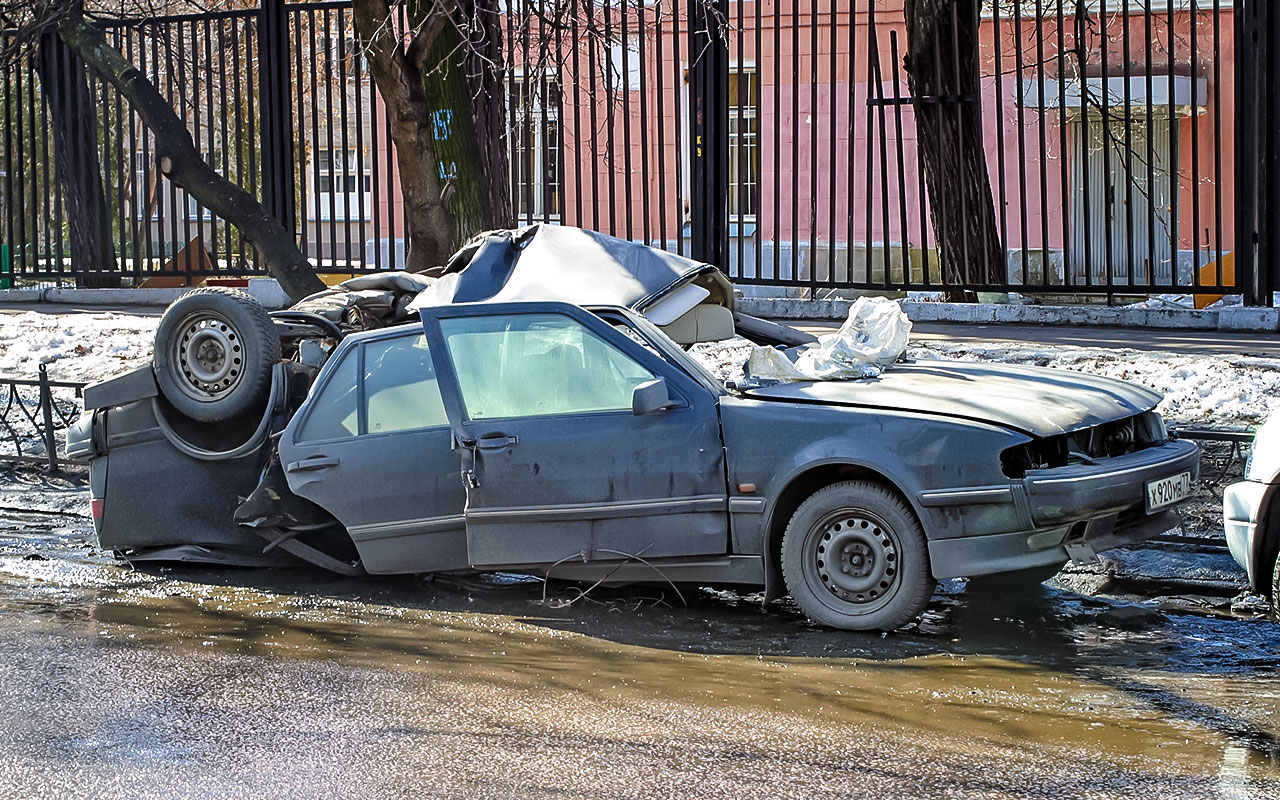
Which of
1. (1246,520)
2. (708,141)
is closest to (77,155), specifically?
(708,141)

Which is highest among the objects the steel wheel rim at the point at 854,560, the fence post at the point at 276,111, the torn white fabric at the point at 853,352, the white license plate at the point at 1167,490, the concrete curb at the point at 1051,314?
the fence post at the point at 276,111

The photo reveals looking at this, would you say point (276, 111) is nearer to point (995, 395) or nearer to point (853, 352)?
point (853, 352)

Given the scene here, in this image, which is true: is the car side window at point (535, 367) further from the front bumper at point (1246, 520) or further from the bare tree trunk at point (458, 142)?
the bare tree trunk at point (458, 142)

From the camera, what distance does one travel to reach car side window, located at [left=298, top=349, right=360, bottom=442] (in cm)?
695

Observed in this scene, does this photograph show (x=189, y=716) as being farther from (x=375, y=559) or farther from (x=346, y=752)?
(x=375, y=559)

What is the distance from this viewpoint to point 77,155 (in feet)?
52.5

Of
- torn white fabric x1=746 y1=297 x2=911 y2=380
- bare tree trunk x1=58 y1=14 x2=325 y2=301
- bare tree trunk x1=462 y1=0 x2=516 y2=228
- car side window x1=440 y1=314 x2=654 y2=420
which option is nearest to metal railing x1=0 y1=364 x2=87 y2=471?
bare tree trunk x1=58 y1=14 x2=325 y2=301

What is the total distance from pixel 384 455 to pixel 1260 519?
3837mm

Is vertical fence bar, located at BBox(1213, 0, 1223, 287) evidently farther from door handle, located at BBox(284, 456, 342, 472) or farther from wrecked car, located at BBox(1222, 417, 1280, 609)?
door handle, located at BBox(284, 456, 342, 472)

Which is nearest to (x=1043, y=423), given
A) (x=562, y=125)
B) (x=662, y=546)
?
(x=662, y=546)

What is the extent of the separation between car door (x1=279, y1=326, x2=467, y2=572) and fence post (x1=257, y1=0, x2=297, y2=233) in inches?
334

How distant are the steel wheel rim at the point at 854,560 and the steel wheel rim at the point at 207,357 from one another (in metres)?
3.19

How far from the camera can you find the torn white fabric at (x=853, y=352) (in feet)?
21.9

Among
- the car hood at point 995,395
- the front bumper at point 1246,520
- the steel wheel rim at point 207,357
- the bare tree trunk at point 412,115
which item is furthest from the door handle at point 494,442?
the bare tree trunk at point 412,115
